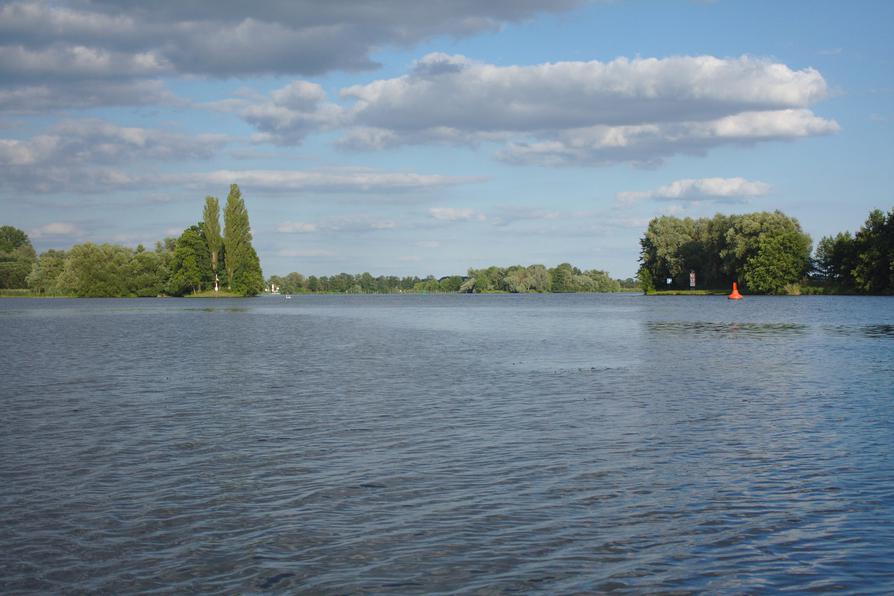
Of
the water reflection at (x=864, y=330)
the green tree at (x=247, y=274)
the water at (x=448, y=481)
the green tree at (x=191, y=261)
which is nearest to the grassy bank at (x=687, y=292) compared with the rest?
the green tree at (x=247, y=274)

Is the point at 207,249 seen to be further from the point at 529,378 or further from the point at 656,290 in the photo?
the point at 529,378

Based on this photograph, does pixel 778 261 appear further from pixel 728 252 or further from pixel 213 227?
pixel 213 227

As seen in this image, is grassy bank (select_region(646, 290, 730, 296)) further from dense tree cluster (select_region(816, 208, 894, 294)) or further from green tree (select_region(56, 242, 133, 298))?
green tree (select_region(56, 242, 133, 298))

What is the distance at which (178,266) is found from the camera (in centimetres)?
15538

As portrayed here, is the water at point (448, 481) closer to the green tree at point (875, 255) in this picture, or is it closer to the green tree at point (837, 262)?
the green tree at point (875, 255)

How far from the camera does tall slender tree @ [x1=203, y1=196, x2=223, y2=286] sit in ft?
481

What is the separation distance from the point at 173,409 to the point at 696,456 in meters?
12.7

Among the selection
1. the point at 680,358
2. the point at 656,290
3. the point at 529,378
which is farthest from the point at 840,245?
the point at 529,378

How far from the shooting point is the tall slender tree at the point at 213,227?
14662cm

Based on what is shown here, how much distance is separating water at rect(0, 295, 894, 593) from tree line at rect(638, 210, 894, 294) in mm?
101094

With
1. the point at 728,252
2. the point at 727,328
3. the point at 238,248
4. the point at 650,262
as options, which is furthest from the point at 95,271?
the point at 727,328

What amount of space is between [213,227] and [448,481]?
144m

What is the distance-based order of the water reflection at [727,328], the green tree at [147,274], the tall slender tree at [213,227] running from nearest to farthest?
the water reflection at [727,328]
the tall slender tree at [213,227]
the green tree at [147,274]

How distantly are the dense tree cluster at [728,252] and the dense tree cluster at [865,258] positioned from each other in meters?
4.86
